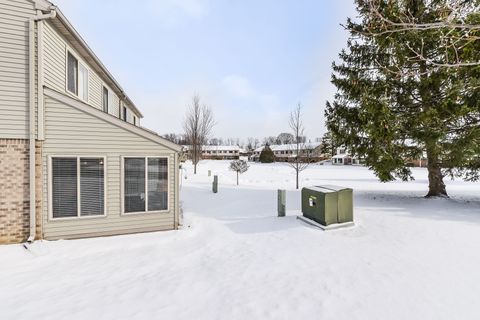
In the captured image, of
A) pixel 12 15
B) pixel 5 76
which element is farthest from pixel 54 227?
pixel 12 15

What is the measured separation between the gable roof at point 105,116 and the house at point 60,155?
0.09 feet

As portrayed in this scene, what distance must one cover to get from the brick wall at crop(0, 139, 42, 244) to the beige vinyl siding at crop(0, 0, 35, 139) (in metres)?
0.37

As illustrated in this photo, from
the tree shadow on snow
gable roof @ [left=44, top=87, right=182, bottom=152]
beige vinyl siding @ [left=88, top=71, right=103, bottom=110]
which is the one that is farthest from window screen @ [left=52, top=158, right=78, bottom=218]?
the tree shadow on snow

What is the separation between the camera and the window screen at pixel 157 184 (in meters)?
8.05

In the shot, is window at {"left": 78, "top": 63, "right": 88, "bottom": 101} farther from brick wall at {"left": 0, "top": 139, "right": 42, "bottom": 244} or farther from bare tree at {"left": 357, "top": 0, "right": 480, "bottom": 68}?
bare tree at {"left": 357, "top": 0, "right": 480, "bottom": 68}

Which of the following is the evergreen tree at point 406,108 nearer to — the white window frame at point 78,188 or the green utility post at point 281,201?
the green utility post at point 281,201

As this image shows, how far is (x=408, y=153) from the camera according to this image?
12.0 metres

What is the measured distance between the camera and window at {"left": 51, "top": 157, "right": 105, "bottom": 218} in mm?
7113

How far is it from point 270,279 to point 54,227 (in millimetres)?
6128

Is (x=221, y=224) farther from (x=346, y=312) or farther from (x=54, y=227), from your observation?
(x=346, y=312)

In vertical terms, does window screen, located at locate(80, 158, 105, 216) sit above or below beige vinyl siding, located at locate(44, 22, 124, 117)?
below

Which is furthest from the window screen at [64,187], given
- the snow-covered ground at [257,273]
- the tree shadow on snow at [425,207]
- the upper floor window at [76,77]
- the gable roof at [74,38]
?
the tree shadow on snow at [425,207]

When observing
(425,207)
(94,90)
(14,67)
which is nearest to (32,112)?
(14,67)

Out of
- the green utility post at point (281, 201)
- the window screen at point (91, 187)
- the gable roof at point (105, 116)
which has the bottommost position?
the green utility post at point (281, 201)
